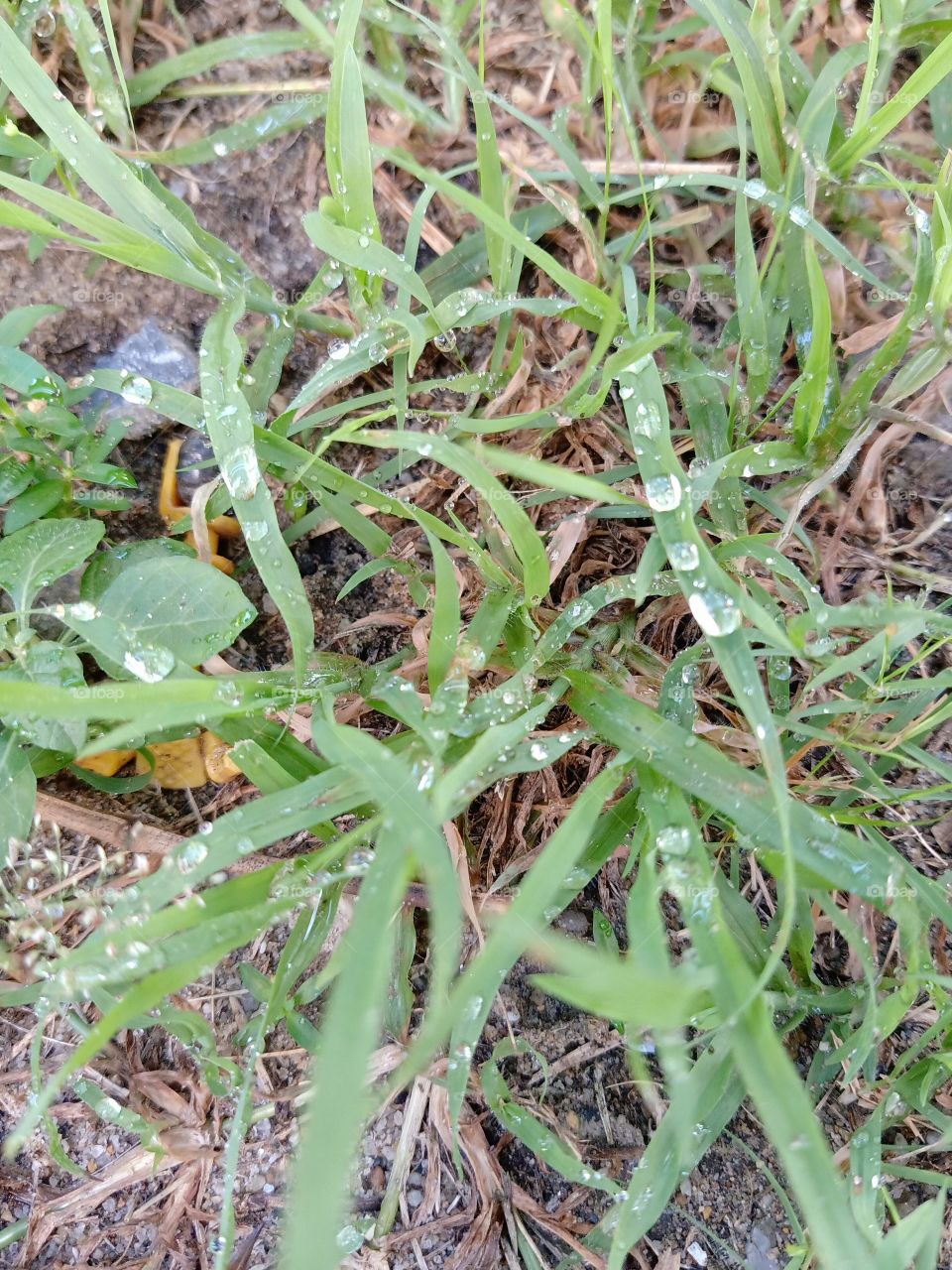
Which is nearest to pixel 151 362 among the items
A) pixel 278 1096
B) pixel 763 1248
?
pixel 278 1096

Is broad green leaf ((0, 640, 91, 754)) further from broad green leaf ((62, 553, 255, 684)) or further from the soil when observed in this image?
the soil

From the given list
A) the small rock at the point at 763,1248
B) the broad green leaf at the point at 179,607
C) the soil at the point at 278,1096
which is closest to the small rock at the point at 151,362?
the soil at the point at 278,1096

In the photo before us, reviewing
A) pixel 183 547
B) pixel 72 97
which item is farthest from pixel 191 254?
pixel 72 97

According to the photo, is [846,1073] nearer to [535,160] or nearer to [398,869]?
[398,869]

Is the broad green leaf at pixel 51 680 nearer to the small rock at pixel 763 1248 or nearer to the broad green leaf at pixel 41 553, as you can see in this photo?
the broad green leaf at pixel 41 553

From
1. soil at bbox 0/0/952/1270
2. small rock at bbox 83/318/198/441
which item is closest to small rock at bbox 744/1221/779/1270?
soil at bbox 0/0/952/1270
